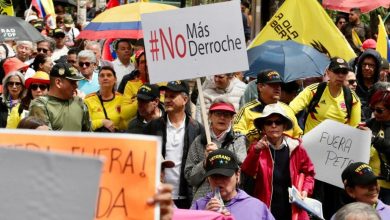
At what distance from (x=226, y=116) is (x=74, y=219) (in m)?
4.97

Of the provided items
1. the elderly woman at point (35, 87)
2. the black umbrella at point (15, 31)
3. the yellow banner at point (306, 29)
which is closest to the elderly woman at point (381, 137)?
the elderly woman at point (35, 87)

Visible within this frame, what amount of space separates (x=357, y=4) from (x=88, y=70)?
5.14m

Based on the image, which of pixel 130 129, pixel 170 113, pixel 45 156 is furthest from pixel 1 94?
pixel 45 156

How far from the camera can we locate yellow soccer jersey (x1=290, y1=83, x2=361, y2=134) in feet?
34.5

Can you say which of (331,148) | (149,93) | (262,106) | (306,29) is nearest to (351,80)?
(331,148)

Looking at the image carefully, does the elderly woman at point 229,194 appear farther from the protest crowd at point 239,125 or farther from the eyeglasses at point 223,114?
the eyeglasses at point 223,114

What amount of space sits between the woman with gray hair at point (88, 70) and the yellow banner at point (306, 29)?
69.3 inches

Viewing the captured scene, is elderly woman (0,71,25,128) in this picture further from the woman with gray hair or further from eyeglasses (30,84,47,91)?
the woman with gray hair

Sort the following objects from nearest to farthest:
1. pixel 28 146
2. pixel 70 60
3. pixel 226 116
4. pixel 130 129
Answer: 1. pixel 28 146
2. pixel 226 116
3. pixel 130 129
4. pixel 70 60

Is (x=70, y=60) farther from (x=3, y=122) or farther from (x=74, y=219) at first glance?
(x=74, y=219)

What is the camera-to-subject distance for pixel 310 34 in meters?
13.4

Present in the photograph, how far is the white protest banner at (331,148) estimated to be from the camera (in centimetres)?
984

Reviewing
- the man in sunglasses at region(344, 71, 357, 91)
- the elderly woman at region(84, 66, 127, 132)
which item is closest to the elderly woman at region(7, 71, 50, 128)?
the elderly woman at region(84, 66, 127, 132)

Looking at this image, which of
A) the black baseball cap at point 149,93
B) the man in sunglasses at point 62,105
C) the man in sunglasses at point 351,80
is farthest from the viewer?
the man in sunglasses at point 351,80
